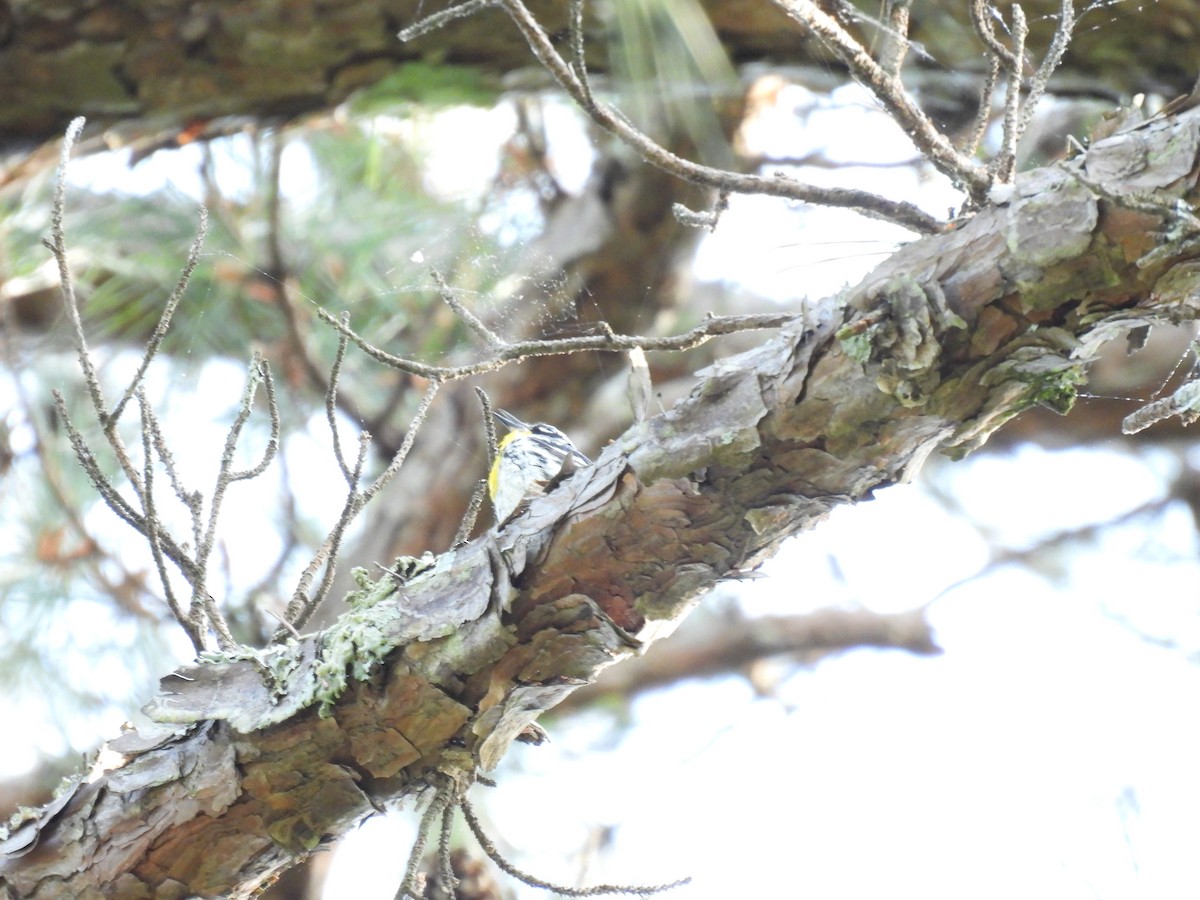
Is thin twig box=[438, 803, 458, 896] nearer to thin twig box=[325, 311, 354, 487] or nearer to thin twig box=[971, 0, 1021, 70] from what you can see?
thin twig box=[325, 311, 354, 487]

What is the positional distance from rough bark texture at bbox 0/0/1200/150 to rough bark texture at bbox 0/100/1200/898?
1.17 m

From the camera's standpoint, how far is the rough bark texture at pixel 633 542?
0.74m

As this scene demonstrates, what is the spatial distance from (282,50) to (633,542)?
56.5 inches

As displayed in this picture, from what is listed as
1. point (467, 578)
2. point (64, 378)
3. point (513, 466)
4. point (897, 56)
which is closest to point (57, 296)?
point (64, 378)

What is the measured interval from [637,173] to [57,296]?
1.50m

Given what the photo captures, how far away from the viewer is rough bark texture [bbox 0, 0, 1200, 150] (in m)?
1.83

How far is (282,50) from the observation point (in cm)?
193

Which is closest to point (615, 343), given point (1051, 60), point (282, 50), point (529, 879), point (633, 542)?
point (633, 542)

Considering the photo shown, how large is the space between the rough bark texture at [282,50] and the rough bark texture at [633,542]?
1171 millimetres

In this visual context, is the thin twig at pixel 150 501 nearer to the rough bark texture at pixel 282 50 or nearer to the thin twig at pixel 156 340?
the thin twig at pixel 156 340

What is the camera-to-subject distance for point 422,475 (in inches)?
103

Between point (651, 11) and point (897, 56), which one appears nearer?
point (897, 56)

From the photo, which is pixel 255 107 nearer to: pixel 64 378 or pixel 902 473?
pixel 64 378

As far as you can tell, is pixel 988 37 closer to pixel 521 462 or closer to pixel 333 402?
pixel 333 402
